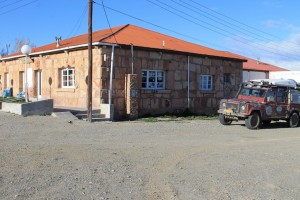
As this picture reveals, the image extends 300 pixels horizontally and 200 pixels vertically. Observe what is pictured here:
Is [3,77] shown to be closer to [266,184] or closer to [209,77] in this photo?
[209,77]

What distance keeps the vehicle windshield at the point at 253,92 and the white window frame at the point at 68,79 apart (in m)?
9.28

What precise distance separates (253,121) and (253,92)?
5.28ft

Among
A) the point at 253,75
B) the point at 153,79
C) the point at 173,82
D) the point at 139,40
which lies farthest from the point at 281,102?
the point at 253,75

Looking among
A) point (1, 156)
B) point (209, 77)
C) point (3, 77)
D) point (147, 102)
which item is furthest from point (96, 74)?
point (3, 77)

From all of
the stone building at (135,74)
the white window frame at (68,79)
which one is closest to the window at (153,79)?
the stone building at (135,74)

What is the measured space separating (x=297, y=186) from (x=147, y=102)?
594 inches

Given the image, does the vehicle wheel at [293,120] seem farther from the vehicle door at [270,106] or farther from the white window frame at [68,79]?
the white window frame at [68,79]

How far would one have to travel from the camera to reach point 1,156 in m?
9.40

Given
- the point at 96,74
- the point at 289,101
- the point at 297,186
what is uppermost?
the point at 96,74

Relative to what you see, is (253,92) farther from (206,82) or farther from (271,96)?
(206,82)

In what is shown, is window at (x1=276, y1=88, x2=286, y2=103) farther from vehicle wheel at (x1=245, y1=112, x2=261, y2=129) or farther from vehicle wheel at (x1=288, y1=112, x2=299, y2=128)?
vehicle wheel at (x1=245, y1=112, x2=261, y2=129)

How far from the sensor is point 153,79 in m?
22.7

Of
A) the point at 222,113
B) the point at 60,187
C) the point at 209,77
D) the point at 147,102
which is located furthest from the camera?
the point at 209,77

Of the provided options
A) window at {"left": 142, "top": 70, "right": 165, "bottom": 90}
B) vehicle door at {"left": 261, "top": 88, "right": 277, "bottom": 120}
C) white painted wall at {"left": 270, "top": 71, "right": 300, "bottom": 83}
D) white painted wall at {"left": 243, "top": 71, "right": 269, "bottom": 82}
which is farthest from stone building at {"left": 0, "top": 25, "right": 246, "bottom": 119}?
white painted wall at {"left": 270, "top": 71, "right": 300, "bottom": 83}
